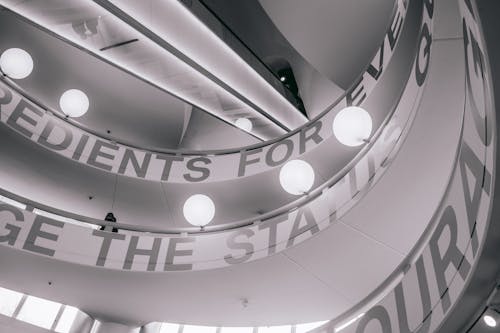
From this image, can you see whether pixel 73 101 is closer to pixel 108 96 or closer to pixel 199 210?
pixel 108 96

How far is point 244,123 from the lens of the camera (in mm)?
8117

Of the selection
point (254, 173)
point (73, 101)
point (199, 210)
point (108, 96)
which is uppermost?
point (108, 96)

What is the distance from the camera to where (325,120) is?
6875 mm

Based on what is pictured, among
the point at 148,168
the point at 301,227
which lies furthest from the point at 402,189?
the point at 148,168

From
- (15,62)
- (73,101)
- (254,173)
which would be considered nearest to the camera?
(15,62)

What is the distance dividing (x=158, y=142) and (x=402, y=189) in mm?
6289

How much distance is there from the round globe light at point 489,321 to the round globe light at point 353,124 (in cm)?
223

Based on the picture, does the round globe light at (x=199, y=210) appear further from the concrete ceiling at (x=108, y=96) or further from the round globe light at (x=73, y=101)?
the concrete ceiling at (x=108, y=96)

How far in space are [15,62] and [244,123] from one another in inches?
150

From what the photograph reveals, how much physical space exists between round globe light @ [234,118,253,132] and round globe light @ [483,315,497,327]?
5825 millimetres

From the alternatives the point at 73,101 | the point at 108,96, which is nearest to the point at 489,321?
the point at 73,101

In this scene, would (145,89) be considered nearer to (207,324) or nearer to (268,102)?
(268,102)

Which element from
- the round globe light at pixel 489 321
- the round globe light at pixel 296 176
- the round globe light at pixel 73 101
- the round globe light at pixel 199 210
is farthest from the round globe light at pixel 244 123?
the round globe light at pixel 489 321

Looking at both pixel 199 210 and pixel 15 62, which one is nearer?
pixel 199 210
